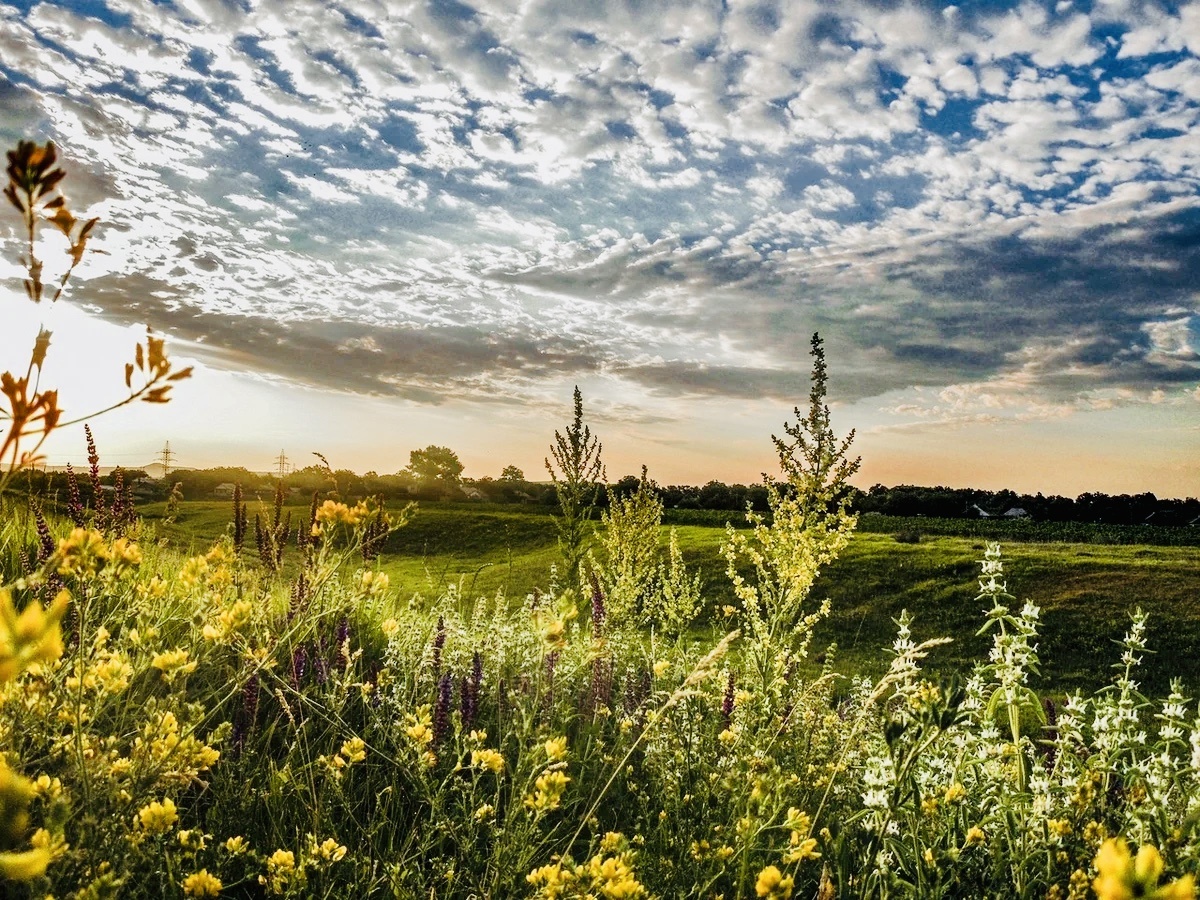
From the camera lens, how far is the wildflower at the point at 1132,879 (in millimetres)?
828

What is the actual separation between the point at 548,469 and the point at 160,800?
6.45 m

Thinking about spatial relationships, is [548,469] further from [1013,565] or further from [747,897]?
[1013,565]

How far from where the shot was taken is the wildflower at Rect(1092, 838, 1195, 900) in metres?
0.83

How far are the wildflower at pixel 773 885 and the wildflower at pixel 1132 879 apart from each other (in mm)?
1520

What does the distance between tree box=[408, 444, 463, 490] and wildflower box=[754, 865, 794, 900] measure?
50888 millimetres

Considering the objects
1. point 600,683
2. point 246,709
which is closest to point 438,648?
point 600,683

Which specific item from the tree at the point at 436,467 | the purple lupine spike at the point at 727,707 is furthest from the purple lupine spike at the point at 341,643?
the tree at the point at 436,467

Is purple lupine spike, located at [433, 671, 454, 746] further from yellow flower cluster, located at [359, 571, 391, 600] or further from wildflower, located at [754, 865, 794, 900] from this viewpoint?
wildflower, located at [754, 865, 794, 900]

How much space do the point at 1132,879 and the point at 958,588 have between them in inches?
868

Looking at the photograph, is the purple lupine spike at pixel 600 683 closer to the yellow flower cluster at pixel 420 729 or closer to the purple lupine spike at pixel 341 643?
the purple lupine spike at pixel 341 643

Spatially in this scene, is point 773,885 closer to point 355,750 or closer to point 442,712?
point 355,750

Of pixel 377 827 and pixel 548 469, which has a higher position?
pixel 548 469

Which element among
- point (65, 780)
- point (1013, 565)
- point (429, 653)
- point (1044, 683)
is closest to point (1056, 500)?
point (1013, 565)

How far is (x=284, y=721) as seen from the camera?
224 inches
